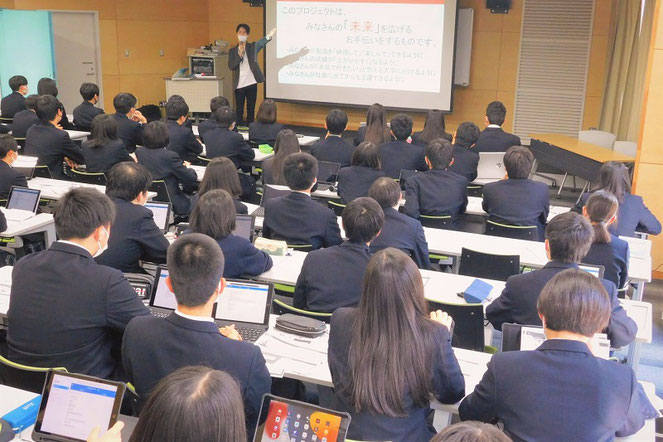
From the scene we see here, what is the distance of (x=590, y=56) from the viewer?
10.1 meters

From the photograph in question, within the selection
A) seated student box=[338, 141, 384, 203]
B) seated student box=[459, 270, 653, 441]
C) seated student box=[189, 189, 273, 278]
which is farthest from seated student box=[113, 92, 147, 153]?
seated student box=[459, 270, 653, 441]

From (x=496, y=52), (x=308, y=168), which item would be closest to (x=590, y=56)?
(x=496, y=52)

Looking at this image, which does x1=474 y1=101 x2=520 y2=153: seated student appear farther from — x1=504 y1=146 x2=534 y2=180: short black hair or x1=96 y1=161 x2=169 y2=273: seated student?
x1=96 y1=161 x2=169 y2=273: seated student

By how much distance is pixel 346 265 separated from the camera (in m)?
3.41

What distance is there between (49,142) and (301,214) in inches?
134

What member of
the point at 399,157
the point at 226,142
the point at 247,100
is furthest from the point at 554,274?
the point at 247,100

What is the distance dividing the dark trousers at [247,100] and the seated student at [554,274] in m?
8.72

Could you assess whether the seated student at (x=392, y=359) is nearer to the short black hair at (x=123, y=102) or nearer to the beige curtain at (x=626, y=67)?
the short black hair at (x=123, y=102)

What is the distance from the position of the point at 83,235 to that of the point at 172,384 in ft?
5.49

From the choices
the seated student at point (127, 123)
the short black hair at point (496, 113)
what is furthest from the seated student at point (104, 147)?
the short black hair at point (496, 113)

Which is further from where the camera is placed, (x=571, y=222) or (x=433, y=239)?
(x=433, y=239)

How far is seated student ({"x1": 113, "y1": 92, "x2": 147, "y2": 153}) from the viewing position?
782 cm

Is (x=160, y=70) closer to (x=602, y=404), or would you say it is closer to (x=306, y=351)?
(x=306, y=351)

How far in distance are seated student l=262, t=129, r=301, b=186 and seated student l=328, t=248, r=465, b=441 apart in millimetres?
3667
